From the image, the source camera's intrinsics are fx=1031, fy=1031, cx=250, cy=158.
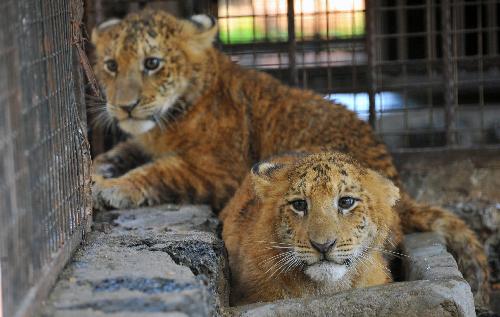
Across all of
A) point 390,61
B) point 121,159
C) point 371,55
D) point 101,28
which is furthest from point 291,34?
point 121,159

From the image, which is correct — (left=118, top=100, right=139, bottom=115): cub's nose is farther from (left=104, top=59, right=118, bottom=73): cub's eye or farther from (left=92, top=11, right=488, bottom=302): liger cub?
(left=104, top=59, right=118, bottom=73): cub's eye

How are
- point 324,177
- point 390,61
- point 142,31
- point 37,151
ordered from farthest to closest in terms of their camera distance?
point 390,61 → point 142,31 → point 324,177 → point 37,151

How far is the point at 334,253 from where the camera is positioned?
5102 millimetres

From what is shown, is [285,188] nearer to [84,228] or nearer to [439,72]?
[84,228]

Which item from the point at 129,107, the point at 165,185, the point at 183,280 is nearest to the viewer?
the point at 183,280

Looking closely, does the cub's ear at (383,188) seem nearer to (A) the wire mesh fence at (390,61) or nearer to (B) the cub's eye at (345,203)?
(B) the cub's eye at (345,203)

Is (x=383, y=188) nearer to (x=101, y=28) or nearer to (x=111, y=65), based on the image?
(x=111, y=65)

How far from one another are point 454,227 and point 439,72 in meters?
4.24

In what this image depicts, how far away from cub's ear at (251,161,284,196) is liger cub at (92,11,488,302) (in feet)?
4.10

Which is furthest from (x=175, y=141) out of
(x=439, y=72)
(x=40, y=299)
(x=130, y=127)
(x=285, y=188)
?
(x=439, y=72)

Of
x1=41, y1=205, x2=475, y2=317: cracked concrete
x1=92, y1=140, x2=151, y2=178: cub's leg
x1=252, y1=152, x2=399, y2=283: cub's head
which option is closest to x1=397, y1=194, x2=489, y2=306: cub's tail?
x1=41, y1=205, x2=475, y2=317: cracked concrete

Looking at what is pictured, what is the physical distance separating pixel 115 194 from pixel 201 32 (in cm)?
149

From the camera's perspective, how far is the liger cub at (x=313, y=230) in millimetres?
5148

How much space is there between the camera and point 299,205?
5297 millimetres
